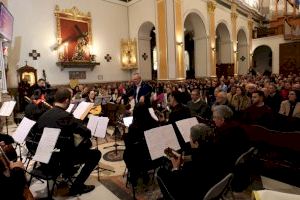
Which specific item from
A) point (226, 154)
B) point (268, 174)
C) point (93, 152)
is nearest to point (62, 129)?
point (93, 152)

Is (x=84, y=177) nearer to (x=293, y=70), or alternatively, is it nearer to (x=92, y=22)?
(x=92, y=22)

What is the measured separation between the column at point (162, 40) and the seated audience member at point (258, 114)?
391 inches

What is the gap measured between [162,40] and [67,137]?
11.8 m

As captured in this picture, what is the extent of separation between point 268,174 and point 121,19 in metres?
14.7

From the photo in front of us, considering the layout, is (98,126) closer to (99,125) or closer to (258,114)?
(99,125)

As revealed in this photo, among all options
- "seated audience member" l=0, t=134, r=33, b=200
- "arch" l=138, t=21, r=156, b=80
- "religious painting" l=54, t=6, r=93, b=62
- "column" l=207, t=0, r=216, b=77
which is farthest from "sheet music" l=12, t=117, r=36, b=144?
"column" l=207, t=0, r=216, b=77

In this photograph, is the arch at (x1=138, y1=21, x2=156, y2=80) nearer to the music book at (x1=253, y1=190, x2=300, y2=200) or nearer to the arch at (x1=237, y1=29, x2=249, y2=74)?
the arch at (x1=237, y1=29, x2=249, y2=74)

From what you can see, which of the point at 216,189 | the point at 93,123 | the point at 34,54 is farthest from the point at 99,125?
the point at 34,54

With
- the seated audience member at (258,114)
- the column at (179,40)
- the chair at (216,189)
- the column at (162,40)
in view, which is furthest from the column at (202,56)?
the chair at (216,189)

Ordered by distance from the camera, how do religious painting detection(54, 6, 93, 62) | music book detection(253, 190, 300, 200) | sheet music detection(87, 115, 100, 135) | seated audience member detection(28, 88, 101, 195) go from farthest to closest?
religious painting detection(54, 6, 93, 62) < sheet music detection(87, 115, 100, 135) < seated audience member detection(28, 88, 101, 195) < music book detection(253, 190, 300, 200)

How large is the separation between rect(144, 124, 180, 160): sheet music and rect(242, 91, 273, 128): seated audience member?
6.34 feet

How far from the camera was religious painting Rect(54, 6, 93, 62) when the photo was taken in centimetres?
1326

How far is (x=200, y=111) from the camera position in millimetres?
5508

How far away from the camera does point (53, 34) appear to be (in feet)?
43.1
